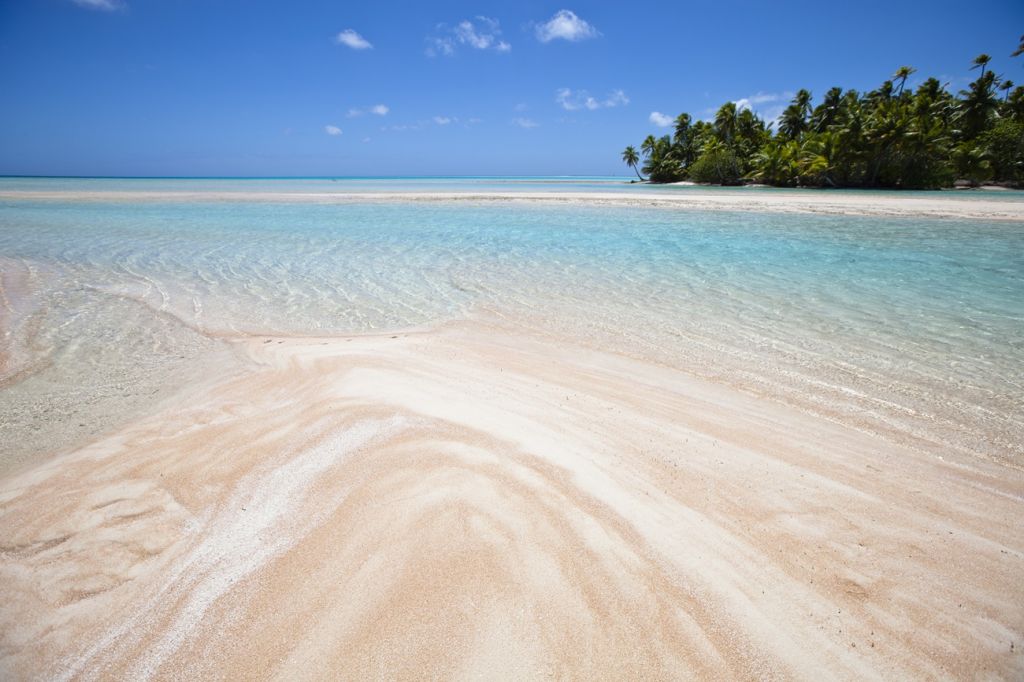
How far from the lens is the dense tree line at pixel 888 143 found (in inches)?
1863

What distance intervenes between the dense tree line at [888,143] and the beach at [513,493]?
55095 millimetres

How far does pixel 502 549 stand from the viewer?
2.43 metres

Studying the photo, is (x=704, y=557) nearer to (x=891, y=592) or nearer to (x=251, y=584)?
(x=891, y=592)

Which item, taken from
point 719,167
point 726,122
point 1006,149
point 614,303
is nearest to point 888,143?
point 1006,149

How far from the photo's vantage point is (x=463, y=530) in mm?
2549

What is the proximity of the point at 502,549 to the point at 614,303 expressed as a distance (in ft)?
20.3

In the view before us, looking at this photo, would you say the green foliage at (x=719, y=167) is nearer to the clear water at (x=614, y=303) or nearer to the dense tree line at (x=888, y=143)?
the dense tree line at (x=888, y=143)

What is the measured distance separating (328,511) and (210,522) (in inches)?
26.1

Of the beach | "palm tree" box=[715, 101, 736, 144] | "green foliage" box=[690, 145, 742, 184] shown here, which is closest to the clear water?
the beach

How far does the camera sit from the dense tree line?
47.3 metres

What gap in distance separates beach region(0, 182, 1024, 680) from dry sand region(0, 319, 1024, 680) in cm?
1

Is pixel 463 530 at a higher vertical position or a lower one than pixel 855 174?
lower

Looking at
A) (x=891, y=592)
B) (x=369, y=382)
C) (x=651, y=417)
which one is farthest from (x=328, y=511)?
(x=891, y=592)

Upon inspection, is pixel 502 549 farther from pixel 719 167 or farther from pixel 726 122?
pixel 726 122
